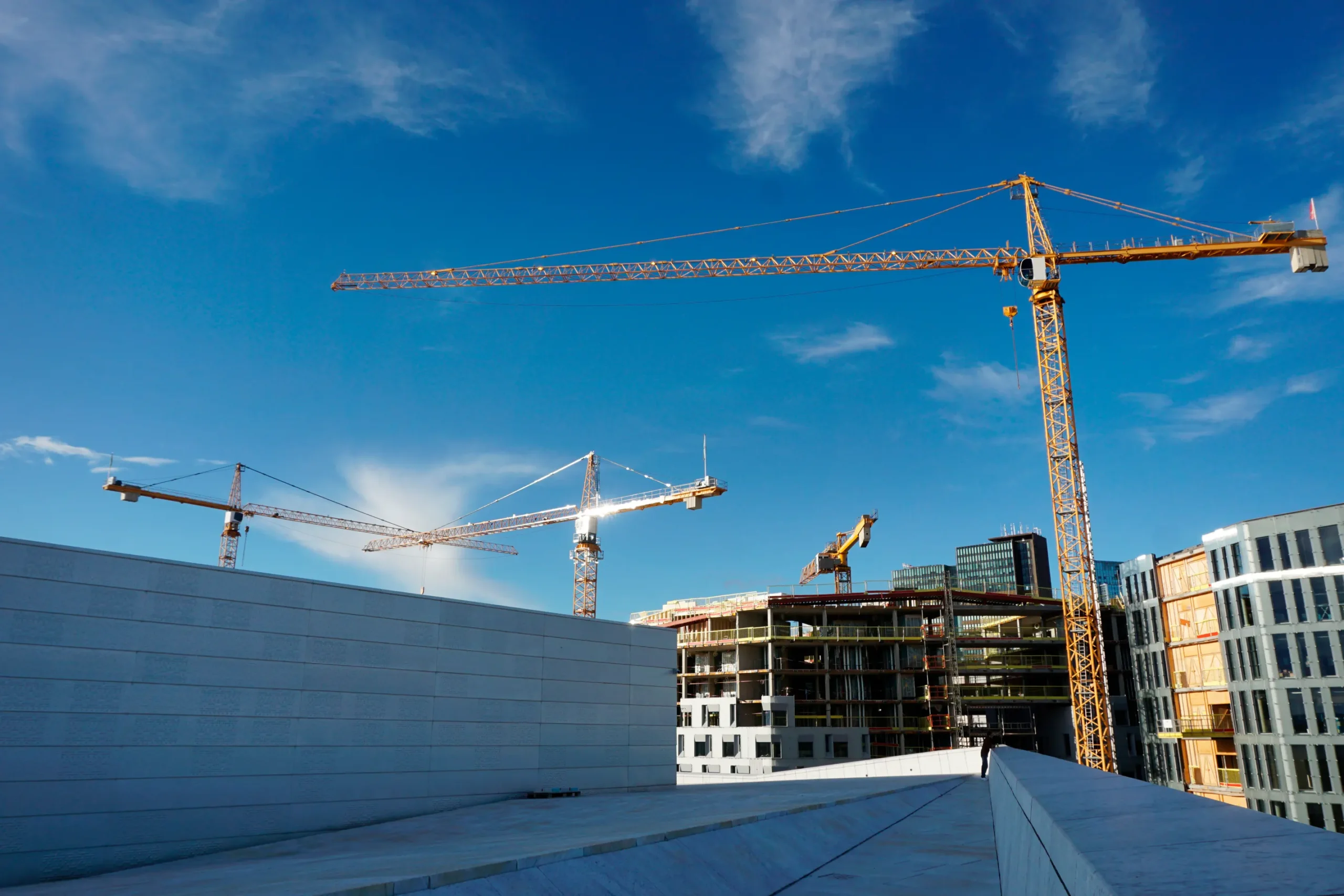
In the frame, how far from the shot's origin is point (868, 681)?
272 ft

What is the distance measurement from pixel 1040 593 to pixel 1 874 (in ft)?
301

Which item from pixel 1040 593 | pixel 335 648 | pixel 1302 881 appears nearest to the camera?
pixel 1302 881

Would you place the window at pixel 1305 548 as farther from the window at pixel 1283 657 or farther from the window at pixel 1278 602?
the window at pixel 1283 657

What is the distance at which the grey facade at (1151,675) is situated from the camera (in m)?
72.3

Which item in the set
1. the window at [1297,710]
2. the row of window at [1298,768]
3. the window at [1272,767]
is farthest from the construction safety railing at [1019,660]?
the window at [1297,710]

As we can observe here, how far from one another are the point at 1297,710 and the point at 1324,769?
153 inches

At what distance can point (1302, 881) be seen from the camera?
228 cm

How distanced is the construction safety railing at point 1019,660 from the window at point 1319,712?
26949 millimetres

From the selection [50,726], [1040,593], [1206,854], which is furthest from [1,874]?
[1040,593]

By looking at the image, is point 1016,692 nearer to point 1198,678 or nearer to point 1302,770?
point 1198,678

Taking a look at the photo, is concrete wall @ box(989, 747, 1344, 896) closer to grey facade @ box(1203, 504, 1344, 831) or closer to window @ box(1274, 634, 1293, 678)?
grey facade @ box(1203, 504, 1344, 831)

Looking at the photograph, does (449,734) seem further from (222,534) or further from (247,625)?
(222,534)

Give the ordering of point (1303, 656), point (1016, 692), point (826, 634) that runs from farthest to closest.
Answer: point (826, 634), point (1016, 692), point (1303, 656)

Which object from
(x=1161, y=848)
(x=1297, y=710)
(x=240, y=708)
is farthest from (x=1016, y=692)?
(x=1161, y=848)
